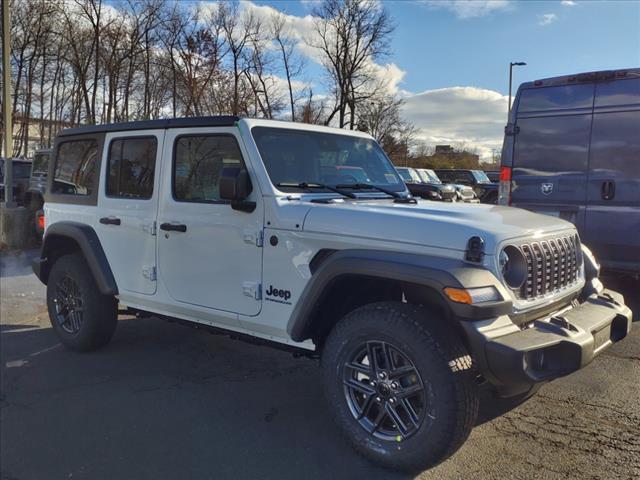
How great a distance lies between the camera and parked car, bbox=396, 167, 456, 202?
4.99 m

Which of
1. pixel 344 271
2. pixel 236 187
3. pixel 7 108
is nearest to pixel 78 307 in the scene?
pixel 236 187

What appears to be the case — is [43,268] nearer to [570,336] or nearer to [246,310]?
[246,310]

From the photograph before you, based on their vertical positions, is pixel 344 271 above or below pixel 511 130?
below

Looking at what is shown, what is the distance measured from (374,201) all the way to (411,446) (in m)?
1.60

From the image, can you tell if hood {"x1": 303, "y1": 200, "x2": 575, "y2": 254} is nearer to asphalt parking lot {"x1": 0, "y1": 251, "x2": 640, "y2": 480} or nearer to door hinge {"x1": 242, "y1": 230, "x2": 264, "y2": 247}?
door hinge {"x1": 242, "y1": 230, "x2": 264, "y2": 247}

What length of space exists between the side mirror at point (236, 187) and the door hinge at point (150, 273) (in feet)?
3.42

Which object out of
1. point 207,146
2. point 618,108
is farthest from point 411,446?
point 618,108

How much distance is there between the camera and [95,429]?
3443 mm

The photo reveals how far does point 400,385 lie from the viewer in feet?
9.53

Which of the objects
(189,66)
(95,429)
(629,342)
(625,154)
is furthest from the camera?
(189,66)

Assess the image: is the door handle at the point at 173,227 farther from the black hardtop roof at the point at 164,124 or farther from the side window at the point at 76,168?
the side window at the point at 76,168

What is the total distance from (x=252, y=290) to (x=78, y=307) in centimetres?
217

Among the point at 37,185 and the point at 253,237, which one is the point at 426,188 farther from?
the point at 253,237

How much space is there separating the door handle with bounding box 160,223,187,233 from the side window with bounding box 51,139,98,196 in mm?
1154
